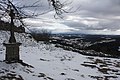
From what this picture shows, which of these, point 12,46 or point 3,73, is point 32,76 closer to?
point 3,73

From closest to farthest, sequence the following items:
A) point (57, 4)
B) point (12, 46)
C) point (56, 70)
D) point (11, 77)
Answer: point (57, 4) < point (11, 77) < point (12, 46) < point (56, 70)

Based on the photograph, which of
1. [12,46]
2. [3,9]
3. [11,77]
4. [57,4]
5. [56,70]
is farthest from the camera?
[56,70]

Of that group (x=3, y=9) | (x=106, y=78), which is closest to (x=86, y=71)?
(x=106, y=78)

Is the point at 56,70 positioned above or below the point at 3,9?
below

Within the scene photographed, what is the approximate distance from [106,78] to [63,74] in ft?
8.15

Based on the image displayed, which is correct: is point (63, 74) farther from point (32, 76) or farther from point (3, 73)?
point (3, 73)

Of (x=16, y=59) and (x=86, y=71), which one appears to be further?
(x=86, y=71)

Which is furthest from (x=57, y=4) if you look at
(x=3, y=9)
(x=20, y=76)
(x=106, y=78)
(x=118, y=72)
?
(x=118, y=72)

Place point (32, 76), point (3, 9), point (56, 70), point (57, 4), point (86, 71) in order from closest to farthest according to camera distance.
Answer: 1. point (3, 9)
2. point (57, 4)
3. point (32, 76)
4. point (56, 70)
5. point (86, 71)

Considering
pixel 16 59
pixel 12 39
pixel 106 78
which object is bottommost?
pixel 106 78

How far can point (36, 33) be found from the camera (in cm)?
959

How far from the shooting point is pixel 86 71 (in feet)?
50.8

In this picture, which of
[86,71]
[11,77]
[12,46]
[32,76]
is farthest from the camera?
[86,71]

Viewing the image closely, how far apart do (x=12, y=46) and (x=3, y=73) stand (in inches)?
91.3
